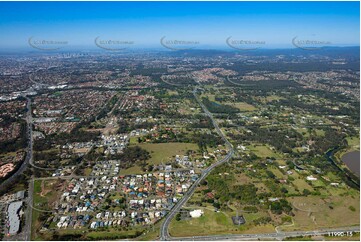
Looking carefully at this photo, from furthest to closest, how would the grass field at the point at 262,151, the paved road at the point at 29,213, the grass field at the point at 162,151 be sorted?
the grass field at the point at 262,151, the grass field at the point at 162,151, the paved road at the point at 29,213

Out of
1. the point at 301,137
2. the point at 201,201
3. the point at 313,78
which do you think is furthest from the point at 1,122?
the point at 313,78

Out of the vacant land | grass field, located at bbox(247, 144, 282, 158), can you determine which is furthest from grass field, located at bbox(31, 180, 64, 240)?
grass field, located at bbox(247, 144, 282, 158)

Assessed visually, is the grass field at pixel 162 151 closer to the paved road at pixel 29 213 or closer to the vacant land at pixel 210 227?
the paved road at pixel 29 213

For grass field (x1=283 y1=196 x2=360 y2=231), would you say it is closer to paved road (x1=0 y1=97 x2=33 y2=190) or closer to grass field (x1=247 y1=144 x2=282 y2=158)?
grass field (x1=247 y1=144 x2=282 y2=158)

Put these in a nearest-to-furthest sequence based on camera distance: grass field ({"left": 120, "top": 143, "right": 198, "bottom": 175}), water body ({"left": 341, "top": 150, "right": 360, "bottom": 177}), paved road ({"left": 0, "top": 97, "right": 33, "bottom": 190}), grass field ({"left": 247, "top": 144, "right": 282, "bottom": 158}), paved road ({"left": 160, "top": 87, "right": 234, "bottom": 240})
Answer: paved road ({"left": 160, "top": 87, "right": 234, "bottom": 240}), paved road ({"left": 0, "top": 97, "right": 33, "bottom": 190}), grass field ({"left": 120, "top": 143, "right": 198, "bottom": 175}), water body ({"left": 341, "top": 150, "right": 360, "bottom": 177}), grass field ({"left": 247, "top": 144, "right": 282, "bottom": 158})

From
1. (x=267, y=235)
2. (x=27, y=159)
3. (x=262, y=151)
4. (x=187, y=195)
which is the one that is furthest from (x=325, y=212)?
(x=27, y=159)

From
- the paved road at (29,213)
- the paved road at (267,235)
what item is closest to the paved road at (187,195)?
the paved road at (267,235)

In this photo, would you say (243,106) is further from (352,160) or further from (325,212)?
(325,212)

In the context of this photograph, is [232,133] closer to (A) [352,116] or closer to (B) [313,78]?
(A) [352,116]
